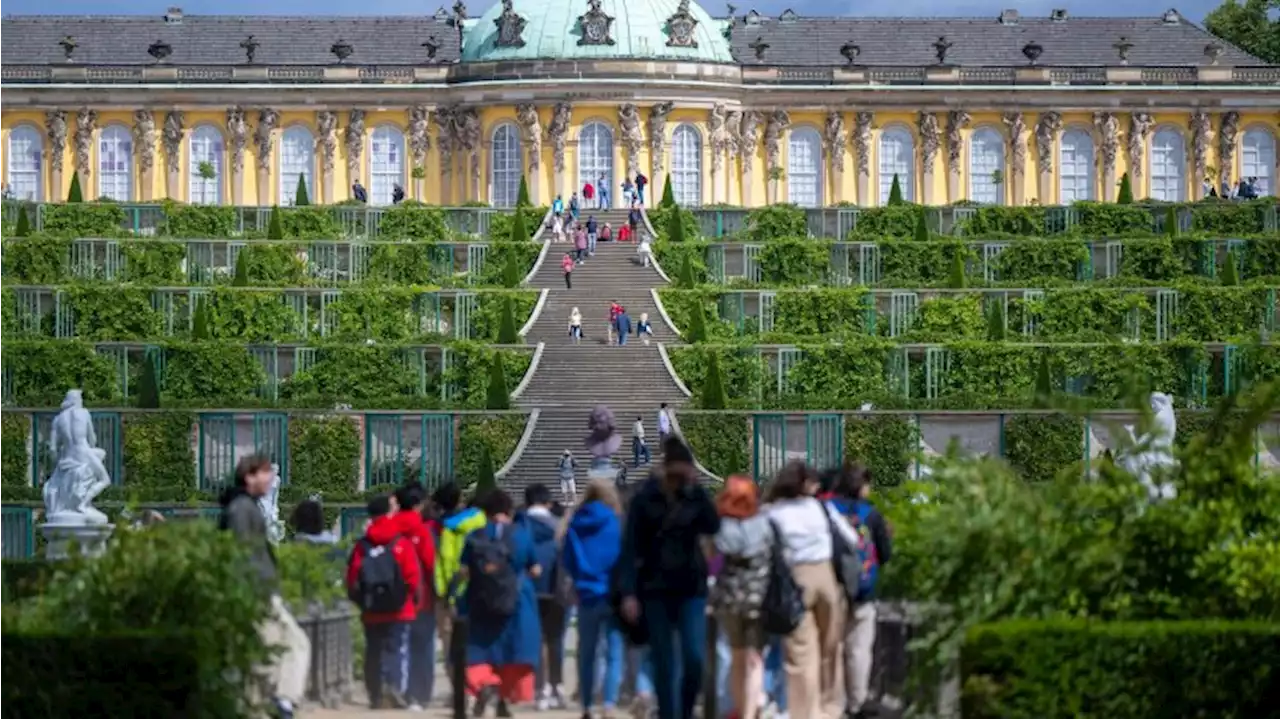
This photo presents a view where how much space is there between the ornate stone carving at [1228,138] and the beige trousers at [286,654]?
54482 mm

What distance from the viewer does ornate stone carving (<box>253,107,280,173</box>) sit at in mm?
73562

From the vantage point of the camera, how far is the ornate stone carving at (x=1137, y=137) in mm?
74188

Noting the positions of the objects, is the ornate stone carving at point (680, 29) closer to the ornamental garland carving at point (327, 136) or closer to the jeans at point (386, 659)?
the ornamental garland carving at point (327, 136)

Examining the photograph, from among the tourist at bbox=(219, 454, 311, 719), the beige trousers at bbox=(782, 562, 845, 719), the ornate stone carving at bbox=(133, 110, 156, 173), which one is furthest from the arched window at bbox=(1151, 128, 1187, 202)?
the tourist at bbox=(219, 454, 311, 719)

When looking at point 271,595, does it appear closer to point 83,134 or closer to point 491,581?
point 491,581

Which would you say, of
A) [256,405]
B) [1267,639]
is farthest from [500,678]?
[256,405]

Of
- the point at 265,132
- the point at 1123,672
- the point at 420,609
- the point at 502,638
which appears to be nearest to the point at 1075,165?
the point at 265,132

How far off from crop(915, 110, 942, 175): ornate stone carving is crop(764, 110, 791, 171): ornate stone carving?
97.2 inches

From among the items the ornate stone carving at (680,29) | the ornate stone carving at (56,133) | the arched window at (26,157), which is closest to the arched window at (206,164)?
the ornate stone carving at (56,133)

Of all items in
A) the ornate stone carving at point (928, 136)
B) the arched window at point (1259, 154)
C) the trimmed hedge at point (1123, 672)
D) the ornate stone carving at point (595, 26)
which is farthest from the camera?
the arched window at point (1259, 154)

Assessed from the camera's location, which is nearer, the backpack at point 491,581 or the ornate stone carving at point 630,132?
the backpack at point 491,581

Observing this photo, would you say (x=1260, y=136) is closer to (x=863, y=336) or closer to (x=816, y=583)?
(x=863, y=336)

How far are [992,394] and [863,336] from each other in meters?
2.48

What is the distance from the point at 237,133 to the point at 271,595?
5349 centimetres
